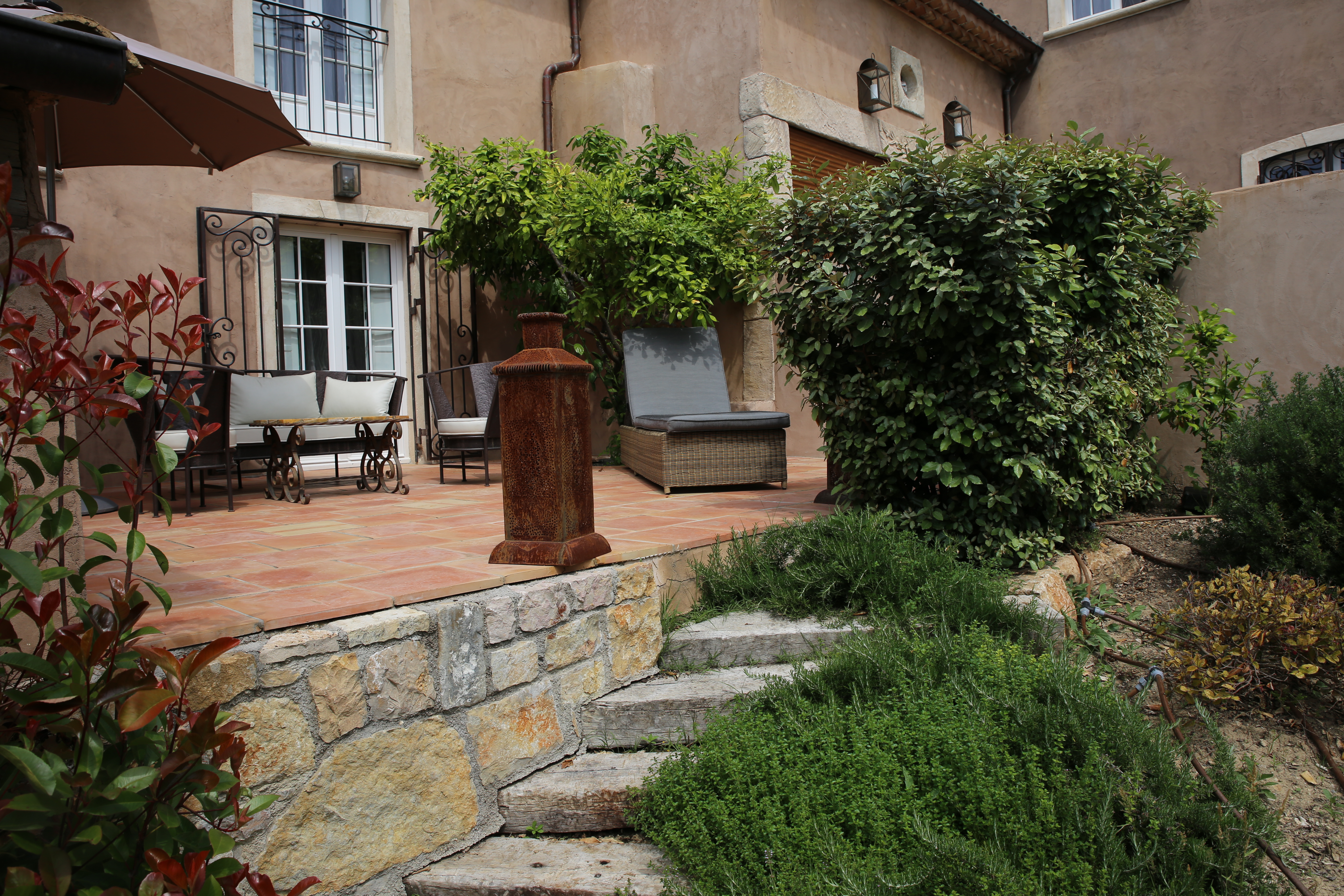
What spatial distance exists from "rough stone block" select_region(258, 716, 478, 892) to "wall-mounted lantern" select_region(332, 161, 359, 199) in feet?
→ 18.2

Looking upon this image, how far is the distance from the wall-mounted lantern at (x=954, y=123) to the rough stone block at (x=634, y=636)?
321 inches

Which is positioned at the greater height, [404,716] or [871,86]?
[871,86]

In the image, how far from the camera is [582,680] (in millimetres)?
2705

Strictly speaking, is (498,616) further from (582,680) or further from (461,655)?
(582,680)

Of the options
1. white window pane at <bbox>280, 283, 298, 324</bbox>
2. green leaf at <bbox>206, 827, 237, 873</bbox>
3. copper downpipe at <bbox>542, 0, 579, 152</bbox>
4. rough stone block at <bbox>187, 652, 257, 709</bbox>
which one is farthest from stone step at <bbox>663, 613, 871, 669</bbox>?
copper downpipe at <bbox>542, 0, 579, 152</bbox>

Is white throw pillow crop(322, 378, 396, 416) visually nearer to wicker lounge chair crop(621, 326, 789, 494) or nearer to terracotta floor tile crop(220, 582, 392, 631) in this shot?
wicker lounge chair crop(621, 326, 789, 494)

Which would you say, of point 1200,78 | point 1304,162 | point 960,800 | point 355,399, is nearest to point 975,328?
point 960,800

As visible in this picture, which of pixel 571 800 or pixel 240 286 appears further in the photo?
pixel 240 286

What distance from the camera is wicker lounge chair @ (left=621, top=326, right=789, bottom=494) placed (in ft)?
16.7

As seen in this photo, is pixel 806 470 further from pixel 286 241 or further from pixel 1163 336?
pixel 286 241

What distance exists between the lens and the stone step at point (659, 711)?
2.63m

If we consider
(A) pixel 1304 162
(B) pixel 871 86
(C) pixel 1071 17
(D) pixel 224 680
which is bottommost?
(D) pixel 224 680

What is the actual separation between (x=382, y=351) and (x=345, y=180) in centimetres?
137

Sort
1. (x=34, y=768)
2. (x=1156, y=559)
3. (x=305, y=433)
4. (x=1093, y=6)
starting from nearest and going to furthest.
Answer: (x=34, y=768) < (x=1156, y=559) < (x=305, y=433) < (x=1093, y=6)
